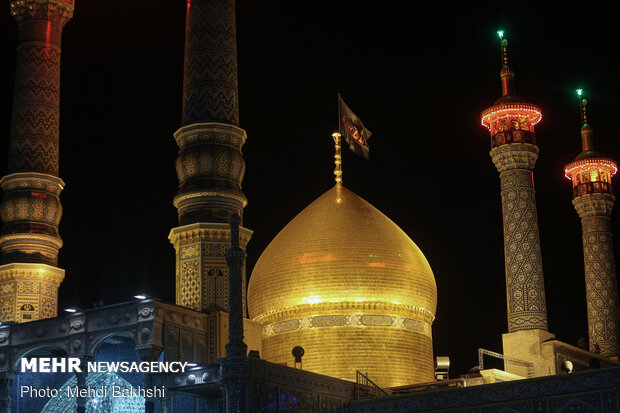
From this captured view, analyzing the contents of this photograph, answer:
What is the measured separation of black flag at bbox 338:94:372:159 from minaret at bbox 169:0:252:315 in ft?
9.94

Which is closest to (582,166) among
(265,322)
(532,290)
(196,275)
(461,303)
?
(461,303)

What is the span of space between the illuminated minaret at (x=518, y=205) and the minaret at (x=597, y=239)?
11.6 ft

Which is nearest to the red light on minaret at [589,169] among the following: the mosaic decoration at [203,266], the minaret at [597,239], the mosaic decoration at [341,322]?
the minaret at [597,239]

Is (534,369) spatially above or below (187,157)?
below

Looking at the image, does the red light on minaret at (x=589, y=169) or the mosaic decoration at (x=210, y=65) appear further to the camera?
the red light on minaret at (x=589, y=169)

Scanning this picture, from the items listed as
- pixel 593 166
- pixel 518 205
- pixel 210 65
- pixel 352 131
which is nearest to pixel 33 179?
pixel 210 65

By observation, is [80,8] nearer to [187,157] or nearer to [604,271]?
[187,157]

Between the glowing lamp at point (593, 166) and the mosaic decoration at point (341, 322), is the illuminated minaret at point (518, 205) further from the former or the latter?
the glowing lamp at point (593, 166)

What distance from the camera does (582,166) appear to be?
24438mm

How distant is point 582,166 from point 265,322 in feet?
24.0

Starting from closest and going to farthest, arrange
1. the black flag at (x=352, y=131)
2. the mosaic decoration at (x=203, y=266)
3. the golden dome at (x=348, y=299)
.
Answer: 1. the mosaic decoration at (x=203, y=266)
2. the golden dome at (x=348, y=299)
3. the black flag at (x=352, y=131)

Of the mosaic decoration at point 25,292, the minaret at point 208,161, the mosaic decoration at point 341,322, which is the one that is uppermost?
the minaret at point 208,161

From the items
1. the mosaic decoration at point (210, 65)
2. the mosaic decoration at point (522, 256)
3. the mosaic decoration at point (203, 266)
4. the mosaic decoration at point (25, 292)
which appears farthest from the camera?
the mosaic decoration at point (25, 292)

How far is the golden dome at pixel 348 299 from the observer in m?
21.0
